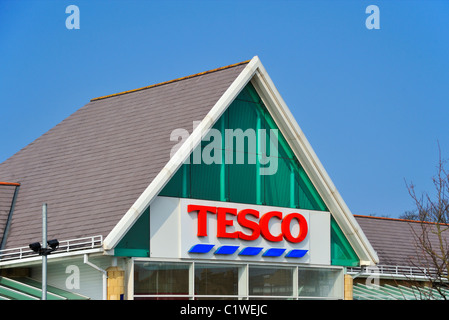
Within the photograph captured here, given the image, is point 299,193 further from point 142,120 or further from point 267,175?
point 142,120

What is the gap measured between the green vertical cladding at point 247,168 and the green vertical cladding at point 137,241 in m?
1.28

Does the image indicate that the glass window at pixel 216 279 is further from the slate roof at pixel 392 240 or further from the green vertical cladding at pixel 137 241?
the slate roof at pixel 392 240

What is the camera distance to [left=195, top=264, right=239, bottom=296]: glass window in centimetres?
2783

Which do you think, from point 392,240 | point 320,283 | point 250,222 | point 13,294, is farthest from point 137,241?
point 392,240

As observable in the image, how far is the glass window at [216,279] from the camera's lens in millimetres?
27828

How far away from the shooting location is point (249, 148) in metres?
30.0

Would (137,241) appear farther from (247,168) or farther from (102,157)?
(247,168)

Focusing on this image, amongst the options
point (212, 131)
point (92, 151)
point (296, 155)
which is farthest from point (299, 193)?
point (92, 151)

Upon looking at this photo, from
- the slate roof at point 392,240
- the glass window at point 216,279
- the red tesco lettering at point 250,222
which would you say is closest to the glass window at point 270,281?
the glass window at point 216,279

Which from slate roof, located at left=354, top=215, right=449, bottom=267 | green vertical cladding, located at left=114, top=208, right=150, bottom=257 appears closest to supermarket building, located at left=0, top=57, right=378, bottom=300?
green vertical cladding, located at left=114, top=208, right=150, bottom=257

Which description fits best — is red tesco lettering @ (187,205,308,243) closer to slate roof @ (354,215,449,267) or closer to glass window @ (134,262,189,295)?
glass window @ (134,262,189,295)

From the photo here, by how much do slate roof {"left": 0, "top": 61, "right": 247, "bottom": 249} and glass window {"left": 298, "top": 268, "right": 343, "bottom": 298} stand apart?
23.3ft
